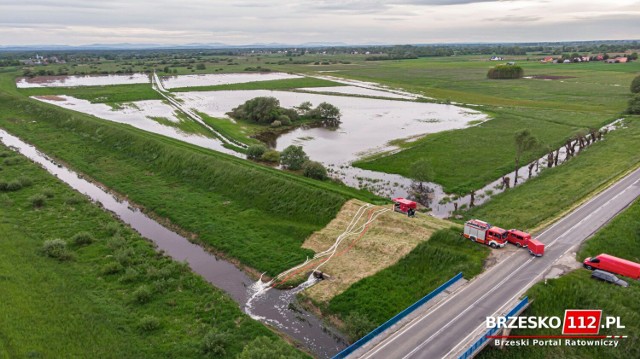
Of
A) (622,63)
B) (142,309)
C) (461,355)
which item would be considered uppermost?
(622,63)

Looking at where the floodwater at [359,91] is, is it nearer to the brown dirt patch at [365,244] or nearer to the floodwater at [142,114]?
the floodwater at [142,114]

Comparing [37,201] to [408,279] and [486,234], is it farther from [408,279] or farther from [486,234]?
[486,234]

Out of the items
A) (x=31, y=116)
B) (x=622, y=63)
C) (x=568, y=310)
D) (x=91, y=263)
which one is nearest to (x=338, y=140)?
(x=91, y=263)

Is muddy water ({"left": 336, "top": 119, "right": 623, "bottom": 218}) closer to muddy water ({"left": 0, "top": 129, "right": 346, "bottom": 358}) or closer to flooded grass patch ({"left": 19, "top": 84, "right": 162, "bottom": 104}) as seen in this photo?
muddy water ({"left": 0, "top": 129, "right": 346, "bottom": 358})

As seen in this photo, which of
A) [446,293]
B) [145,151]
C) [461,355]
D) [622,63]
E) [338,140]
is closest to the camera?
[461,355]

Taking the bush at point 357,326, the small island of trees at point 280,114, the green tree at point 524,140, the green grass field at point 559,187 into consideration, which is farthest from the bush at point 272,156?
the bush at point 357,326

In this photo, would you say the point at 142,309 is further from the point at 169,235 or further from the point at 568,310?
the point at 568,310
